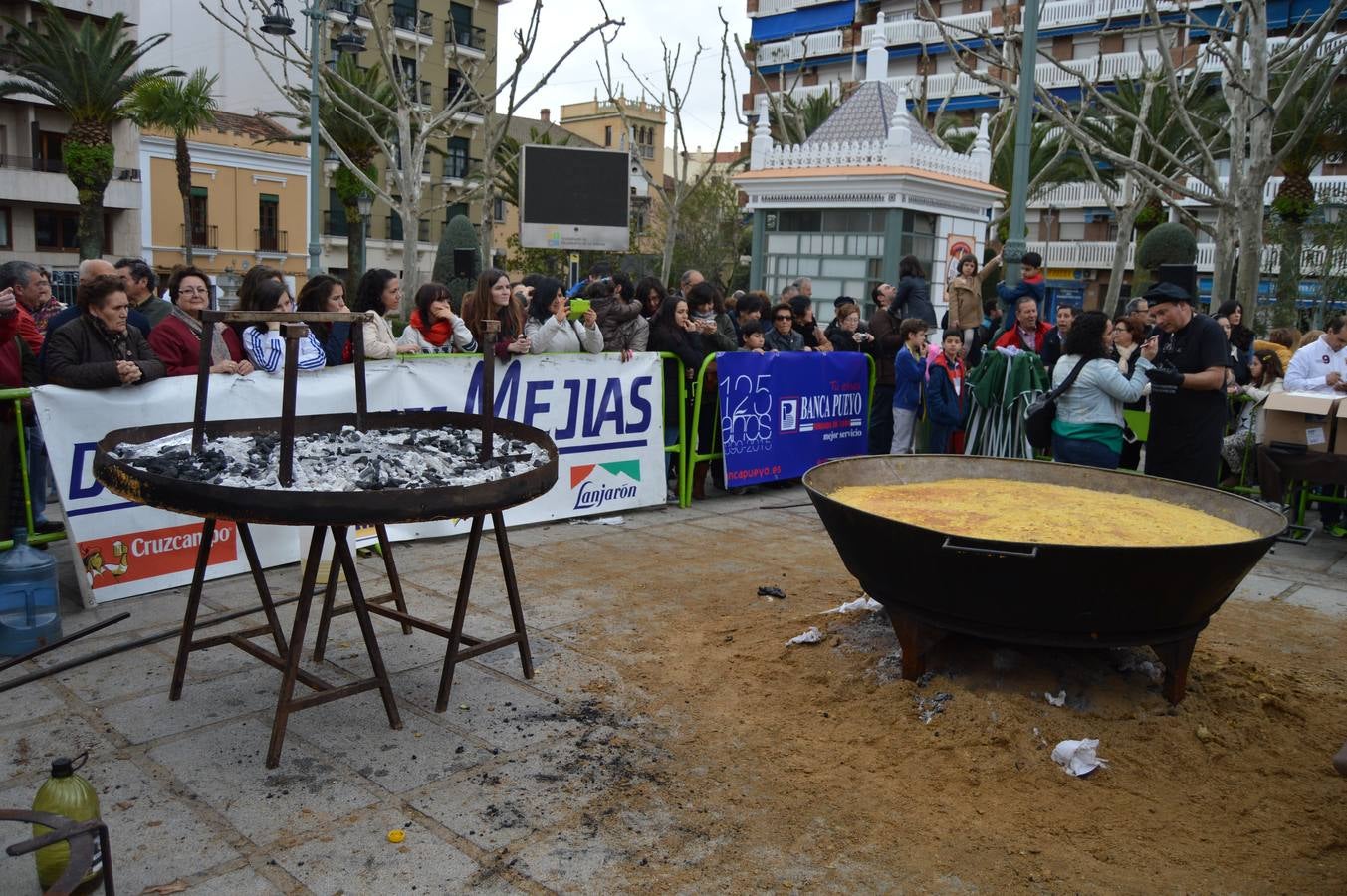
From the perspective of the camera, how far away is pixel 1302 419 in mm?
8695

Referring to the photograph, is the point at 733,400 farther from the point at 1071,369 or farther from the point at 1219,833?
the point at 1219,833

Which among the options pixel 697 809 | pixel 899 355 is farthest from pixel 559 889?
pixel 899 355

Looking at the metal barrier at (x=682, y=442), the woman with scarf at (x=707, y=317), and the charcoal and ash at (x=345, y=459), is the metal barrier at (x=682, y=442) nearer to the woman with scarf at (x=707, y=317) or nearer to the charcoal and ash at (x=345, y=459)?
the woman with scarf at (x=707, y=317)

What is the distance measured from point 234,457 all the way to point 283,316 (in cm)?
68

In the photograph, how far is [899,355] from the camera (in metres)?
10.5

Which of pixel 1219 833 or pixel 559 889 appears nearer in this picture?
pixel 559 889

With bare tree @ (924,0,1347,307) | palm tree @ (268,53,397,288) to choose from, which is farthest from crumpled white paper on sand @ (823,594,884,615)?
palm tree @ (268,53,397,288)

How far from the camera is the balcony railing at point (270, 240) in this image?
47875 mm

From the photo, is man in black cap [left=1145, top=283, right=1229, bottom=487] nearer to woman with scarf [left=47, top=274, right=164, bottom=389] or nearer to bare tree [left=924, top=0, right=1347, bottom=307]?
woman with scarf [left=47, top=274, right=164, bottom=389]

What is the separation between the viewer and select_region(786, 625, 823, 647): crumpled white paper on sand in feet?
18.1

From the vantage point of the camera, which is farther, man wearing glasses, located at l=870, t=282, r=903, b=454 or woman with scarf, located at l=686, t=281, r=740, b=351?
man wearing glasses, located at l=870, t=282, r=903, b=454

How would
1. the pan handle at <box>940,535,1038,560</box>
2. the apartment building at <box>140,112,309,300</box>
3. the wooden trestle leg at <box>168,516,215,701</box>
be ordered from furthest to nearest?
1. the apartment building at <box>140,112,309,300</box>
2. the wooden trestle leg at <box>168,516,215,701</box>
3. the pan handle at <box>940,535,1038,560</box>

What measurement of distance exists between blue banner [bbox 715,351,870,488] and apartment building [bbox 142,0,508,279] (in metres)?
36.3

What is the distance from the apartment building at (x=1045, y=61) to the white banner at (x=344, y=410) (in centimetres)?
3670
